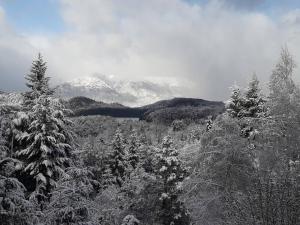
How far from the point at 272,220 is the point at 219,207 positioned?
12.8 m

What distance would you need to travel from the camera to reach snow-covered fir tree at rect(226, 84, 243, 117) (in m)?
31.7

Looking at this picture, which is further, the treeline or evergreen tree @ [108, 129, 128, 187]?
evergreen tree @ [108, 129, 128, 187]

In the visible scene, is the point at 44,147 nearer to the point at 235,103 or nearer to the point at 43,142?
the point at 43,142

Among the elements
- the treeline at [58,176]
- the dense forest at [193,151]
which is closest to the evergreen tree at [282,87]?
the dense forest at [193,151]

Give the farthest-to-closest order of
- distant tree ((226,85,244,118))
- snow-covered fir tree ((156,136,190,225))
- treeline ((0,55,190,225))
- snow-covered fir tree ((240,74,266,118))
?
snow-covered fir tree ((156,136,190,225)), distant tree ((226,85,244,118)), snow-covered fir tree ((240,74,266,118)), treeline ((0,55,190,225))

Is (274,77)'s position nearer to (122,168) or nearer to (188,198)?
(188,198)

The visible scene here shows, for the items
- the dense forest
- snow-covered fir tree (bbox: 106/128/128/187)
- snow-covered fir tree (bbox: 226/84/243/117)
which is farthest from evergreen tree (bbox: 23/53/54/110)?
snow-covered fir tree (bbox: 106/128/128/187)

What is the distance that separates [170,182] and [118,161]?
15.7 meters

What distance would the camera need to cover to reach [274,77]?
26.5 metres

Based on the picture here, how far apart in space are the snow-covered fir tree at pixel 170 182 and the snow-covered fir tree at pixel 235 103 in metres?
7.46

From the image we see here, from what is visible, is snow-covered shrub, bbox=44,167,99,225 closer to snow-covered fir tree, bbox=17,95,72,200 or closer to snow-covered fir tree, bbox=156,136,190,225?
snow-covered fir tree, bbox=17,95,72,200

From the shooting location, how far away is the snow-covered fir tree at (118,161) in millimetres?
52469

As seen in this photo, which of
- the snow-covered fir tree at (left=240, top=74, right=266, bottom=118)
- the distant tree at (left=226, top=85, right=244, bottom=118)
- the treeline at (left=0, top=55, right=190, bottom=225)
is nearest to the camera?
the treeline at (left=0, top=55, right=190, bottom=225)

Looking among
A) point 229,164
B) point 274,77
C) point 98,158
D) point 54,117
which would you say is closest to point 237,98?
point 274,77
